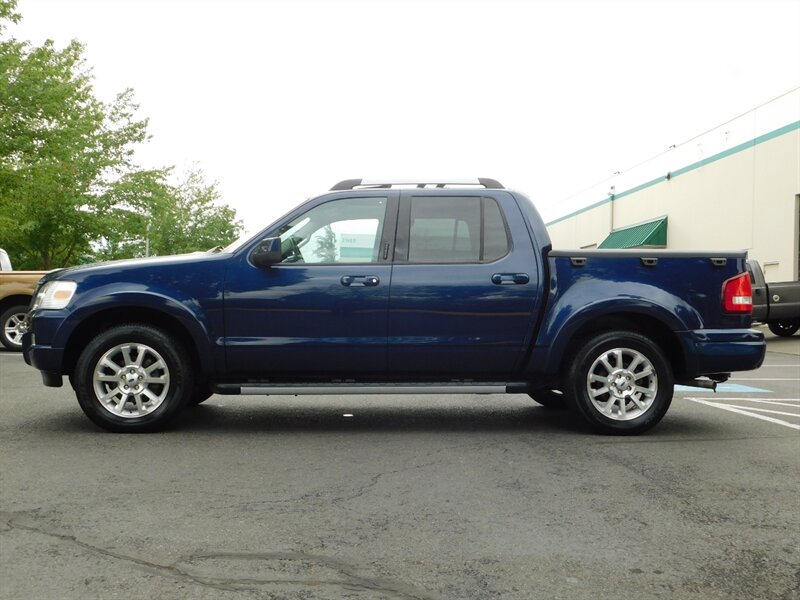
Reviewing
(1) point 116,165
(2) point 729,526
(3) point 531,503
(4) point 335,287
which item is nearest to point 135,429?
(4) point 335,287

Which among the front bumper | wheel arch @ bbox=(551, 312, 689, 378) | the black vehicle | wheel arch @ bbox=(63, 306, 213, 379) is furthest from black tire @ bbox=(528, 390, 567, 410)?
the black vehicle

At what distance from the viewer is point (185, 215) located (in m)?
63.5

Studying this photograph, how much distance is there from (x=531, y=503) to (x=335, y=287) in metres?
2.64

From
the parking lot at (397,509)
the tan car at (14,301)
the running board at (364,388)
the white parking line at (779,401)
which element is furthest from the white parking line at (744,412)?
the tan car at (14,301)

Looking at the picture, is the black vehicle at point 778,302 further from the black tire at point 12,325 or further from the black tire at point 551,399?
the black tire at point 12,325

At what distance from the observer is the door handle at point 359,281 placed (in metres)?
6.71

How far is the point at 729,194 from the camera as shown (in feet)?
91.2

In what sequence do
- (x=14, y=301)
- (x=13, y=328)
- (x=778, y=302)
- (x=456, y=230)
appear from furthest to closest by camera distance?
(x=778, y=302)
(x=13, y=328)
(x=14, y=301)
(x=456, y=230)

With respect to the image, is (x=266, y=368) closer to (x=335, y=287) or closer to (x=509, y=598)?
(x=335, y=287)

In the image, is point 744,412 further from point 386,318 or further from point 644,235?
point 644,235

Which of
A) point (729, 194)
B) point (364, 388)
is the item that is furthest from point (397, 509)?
point (729, 194)

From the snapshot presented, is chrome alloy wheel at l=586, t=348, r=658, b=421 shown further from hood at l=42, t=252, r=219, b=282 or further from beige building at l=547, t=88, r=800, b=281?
beige building at l=547, t=88, r=800, b=281

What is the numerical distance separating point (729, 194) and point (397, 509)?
2595 centimetres

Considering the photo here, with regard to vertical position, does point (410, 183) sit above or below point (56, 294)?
above
